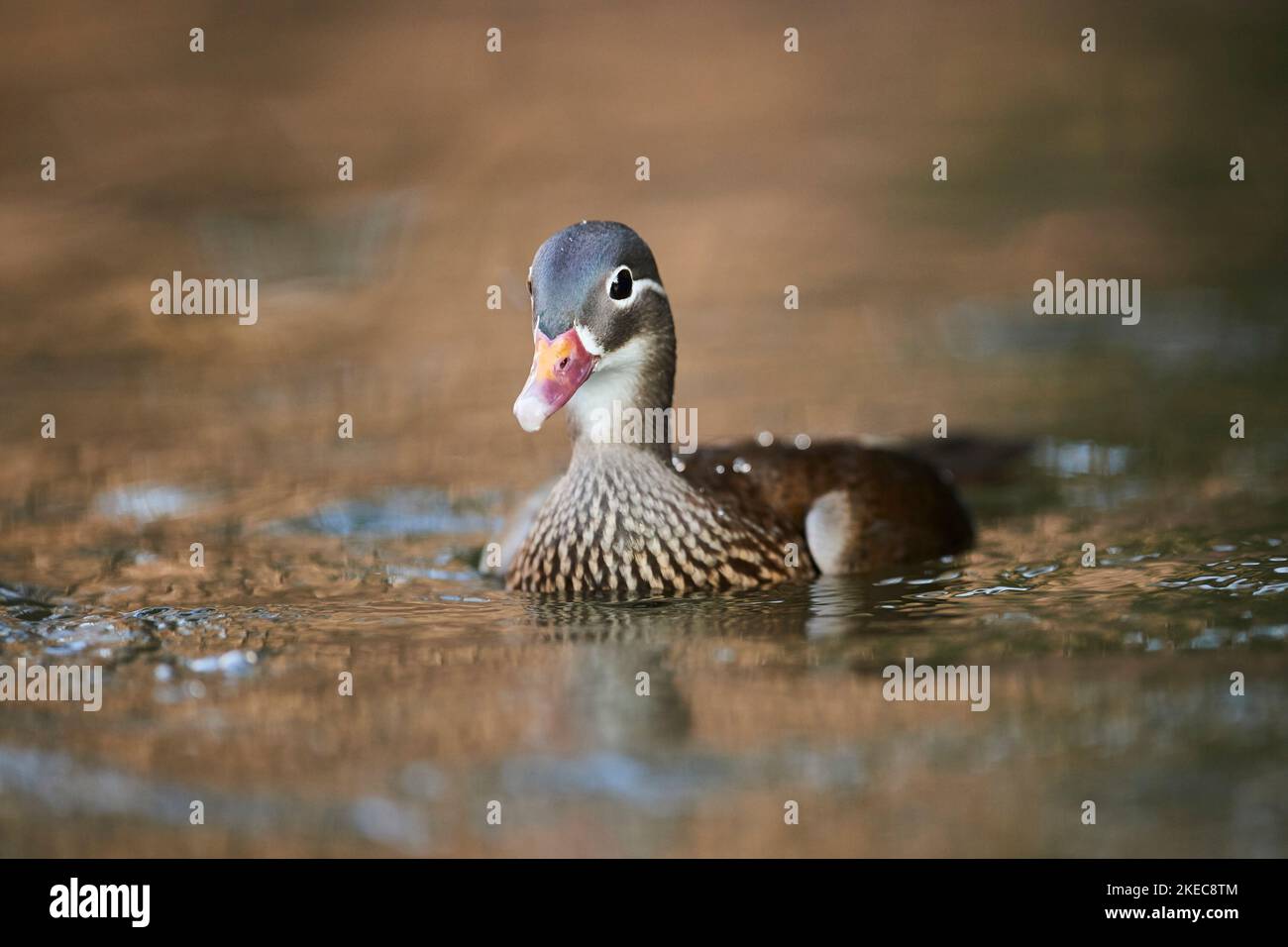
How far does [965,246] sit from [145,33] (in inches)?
325

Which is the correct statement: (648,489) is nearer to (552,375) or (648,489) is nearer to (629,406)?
(629,406)

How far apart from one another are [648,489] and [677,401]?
3.67m

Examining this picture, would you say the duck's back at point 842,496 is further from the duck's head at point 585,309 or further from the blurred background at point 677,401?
the duck's head at point 585,309

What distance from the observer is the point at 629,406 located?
6.72m

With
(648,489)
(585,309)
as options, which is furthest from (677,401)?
(585,309)

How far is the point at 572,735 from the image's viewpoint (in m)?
5.26

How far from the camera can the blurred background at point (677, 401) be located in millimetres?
4973

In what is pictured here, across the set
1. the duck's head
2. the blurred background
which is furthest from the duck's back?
the duck's head

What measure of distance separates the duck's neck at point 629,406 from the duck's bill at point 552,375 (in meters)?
0.32

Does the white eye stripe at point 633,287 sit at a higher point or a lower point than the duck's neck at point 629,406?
higher

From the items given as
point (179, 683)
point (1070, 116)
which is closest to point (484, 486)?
point (179, 683)

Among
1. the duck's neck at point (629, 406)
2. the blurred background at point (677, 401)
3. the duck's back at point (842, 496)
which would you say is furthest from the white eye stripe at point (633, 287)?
the blurred background at point (677, 401)

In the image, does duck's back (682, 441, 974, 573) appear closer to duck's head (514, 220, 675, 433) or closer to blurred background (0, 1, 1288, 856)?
blurred background (0, 1, 1288, 856)
